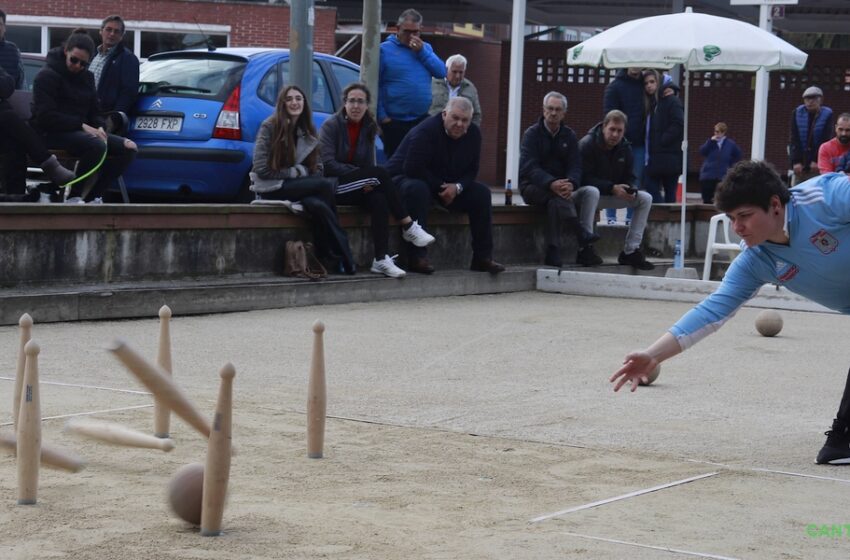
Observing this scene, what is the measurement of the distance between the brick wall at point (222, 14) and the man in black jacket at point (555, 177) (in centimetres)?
1694

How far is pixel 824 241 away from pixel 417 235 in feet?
25.4

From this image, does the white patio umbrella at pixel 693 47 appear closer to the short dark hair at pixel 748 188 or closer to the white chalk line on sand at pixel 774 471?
the white chalk line on sand at pixel 774 471

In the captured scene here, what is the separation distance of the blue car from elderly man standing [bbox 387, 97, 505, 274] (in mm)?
1507

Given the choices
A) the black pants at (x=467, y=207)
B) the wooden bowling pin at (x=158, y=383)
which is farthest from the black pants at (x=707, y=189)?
the wooden bowling pin at (x=158, y=383)

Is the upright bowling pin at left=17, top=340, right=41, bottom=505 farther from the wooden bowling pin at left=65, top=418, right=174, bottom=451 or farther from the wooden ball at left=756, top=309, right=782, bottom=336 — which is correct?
the wooden ball at left=756, top=309, right=782, bottom=336

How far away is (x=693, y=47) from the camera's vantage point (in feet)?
48.7

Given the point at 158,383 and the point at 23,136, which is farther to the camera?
the point at 23,136

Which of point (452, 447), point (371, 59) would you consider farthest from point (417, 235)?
point (452, 447)

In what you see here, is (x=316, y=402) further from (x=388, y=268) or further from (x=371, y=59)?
(x=371, y=59)

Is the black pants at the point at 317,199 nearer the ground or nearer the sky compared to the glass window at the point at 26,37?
nearer the ground

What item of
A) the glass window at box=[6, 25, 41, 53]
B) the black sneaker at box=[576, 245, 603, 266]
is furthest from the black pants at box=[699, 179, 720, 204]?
the glass window at box=[6, 25, 41, 53]

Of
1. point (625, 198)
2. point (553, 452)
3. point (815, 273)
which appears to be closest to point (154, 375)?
point (553, 452)

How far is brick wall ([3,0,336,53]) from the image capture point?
3175 centimetres

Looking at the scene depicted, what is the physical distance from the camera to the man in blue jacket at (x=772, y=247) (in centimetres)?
607
